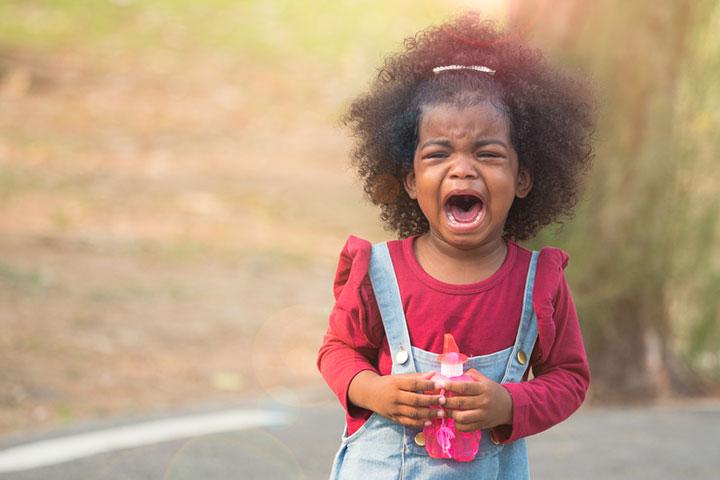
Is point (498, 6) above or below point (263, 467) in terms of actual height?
above

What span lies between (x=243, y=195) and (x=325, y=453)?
7523 millimetres

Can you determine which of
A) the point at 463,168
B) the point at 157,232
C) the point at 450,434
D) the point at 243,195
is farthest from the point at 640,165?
the point at 243,195

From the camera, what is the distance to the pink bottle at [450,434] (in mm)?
2348

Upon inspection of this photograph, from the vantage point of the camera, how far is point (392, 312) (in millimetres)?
2480

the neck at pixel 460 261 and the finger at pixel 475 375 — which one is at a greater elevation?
the neck at pixel 460 261

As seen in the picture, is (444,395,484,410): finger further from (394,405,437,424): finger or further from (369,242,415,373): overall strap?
(369,242,415,373): overall strap

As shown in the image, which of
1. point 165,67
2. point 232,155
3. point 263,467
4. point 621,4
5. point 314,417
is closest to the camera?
point 263,467

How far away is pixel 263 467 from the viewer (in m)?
4.57

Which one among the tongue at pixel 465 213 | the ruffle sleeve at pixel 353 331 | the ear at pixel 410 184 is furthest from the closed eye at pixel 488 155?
the ruffle sleeve at pixel 353 331

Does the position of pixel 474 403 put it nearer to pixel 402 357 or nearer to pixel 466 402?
pixel 466 402

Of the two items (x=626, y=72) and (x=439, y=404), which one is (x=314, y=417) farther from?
(x=439, y=404)

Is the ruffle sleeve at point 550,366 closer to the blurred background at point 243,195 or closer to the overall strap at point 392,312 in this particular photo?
the overall strap at point 392,312

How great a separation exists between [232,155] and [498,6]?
7.59 meters

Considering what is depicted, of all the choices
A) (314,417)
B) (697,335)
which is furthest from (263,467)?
(697,335)
